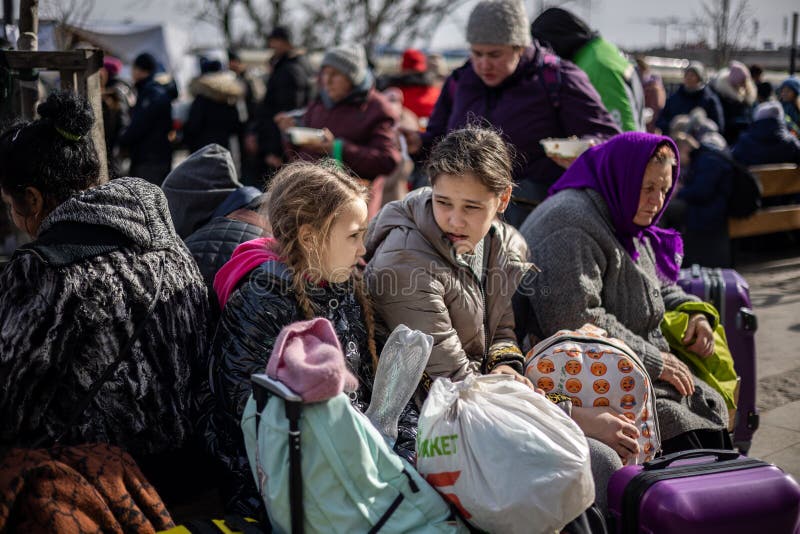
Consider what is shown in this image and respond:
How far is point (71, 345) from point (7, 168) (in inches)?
24.3

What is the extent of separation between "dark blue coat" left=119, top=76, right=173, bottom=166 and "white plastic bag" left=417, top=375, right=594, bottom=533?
5.79m

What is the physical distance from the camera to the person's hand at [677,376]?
3275 millimetres

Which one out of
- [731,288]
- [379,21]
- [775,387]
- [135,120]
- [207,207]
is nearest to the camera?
[207,207]

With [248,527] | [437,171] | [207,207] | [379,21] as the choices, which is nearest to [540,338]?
[437,171]

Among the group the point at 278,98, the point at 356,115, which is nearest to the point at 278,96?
the point at 278,98

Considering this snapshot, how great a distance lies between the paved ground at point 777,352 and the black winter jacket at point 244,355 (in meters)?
2.30

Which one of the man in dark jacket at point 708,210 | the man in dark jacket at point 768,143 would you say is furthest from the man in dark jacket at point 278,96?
the man in dark jacket at point 768,143

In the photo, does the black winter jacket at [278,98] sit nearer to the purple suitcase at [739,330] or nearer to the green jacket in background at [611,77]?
the green jacket in background at [611,77]

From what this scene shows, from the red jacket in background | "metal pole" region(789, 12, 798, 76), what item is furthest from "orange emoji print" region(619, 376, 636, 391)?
"metal pole" region(789, 12, 798, 76)

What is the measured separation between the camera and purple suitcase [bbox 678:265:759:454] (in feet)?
12.8

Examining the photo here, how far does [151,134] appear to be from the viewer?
7.43 meters

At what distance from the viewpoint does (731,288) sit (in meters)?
4.00

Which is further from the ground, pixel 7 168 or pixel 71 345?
pixel 7 168

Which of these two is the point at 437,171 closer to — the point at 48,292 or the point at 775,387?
the point at 48,292
